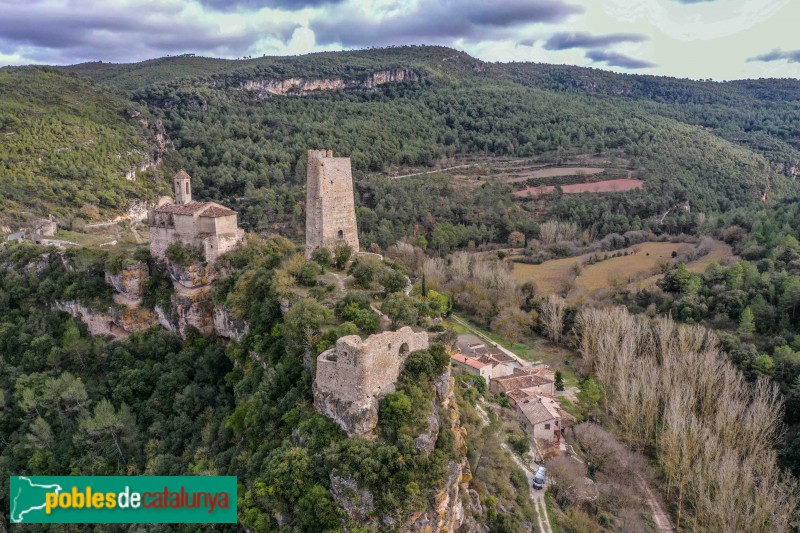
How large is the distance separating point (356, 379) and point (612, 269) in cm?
4446

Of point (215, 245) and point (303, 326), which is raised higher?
point (215, 245)

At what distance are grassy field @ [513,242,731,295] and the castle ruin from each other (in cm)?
3634

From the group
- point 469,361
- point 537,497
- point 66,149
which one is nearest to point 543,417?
point 537,497

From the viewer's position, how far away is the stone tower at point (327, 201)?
29.3 m

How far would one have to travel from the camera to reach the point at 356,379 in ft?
59.3

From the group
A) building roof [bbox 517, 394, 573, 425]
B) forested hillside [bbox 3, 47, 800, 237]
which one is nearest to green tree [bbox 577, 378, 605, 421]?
building roof [bbox 517, 394, 573, 425]

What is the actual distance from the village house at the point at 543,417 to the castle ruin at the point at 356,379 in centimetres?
1551

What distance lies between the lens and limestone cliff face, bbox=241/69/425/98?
102250 mm

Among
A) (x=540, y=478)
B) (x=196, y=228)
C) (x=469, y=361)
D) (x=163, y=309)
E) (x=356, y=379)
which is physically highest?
(x=196, y=228)

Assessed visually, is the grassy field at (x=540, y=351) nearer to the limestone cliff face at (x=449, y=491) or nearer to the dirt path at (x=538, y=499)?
the dirt path at (x=538, y=499)

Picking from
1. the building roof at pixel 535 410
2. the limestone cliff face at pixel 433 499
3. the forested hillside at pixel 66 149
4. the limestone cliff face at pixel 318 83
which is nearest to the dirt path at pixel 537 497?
the building roof at pixel 535 410

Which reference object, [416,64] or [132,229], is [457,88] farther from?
[132,229]

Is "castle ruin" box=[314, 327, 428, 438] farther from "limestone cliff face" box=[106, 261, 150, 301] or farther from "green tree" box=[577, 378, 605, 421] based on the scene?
"green tree" box=[577, 378, 605, 421]

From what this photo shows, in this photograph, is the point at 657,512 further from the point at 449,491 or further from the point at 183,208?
the point at 183,208
